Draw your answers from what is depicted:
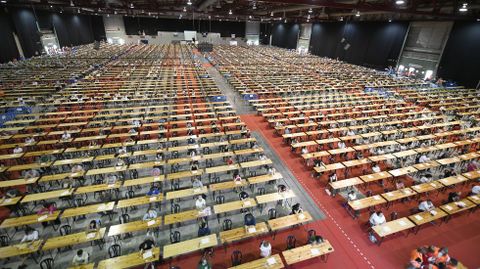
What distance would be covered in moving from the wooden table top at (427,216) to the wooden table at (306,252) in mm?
3497

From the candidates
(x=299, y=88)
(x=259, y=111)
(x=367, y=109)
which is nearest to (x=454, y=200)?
(x=367, y=109)

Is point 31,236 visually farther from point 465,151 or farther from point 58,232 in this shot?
point 465,151

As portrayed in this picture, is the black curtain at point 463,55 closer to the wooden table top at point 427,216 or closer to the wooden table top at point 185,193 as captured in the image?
the wooden table top at point 427,216

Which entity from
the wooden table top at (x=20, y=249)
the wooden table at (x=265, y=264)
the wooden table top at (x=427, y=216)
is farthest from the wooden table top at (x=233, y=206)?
the wooden table top at (x=427, y=216)

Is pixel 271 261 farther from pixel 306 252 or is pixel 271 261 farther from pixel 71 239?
pixel 71 239

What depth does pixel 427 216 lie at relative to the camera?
8.20 meters

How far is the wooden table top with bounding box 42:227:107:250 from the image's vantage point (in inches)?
267

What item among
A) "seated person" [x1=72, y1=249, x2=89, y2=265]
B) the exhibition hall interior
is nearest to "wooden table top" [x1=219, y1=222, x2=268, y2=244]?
the exhibition hall interior

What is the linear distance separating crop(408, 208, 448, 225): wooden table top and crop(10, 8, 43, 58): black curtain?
4471cm

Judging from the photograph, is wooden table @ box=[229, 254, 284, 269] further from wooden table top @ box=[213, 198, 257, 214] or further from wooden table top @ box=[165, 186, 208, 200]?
wooden table top @ box=[165, 186, 208, 200]

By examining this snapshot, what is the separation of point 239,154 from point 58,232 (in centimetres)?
736

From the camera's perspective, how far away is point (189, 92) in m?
22.0

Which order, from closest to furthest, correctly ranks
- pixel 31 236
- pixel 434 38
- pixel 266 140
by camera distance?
pixel 31 236
pixel 266 140
pixel 434 38

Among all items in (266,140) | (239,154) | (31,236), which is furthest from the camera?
(266,140)
